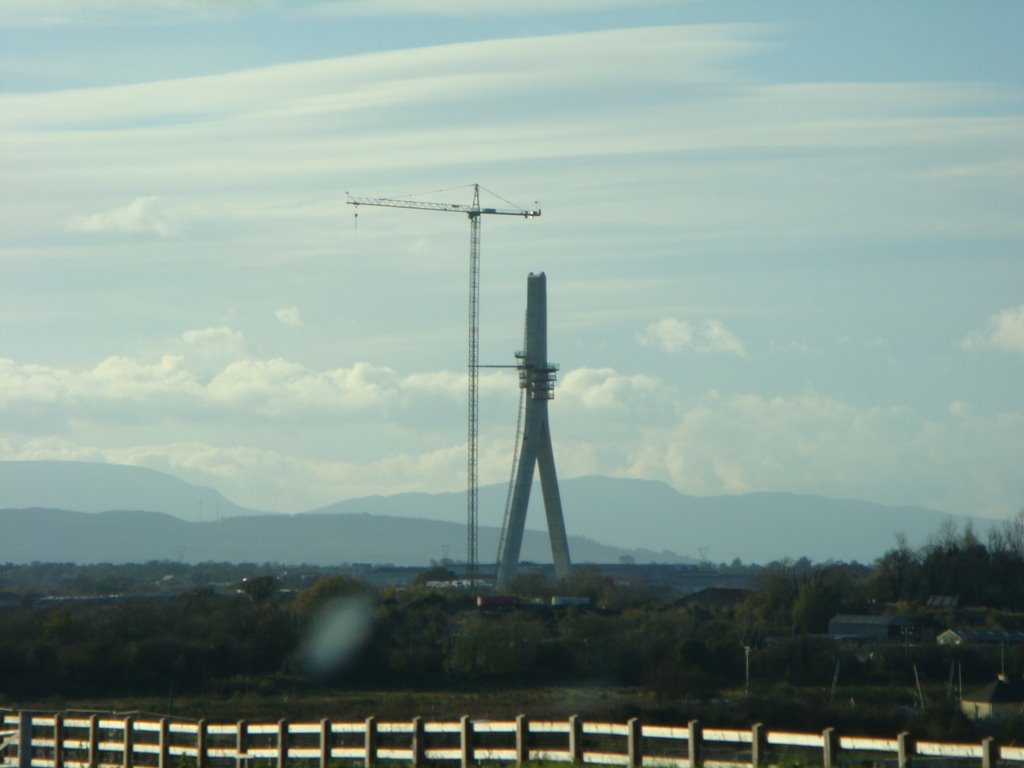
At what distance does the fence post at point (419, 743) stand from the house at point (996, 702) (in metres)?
18.3

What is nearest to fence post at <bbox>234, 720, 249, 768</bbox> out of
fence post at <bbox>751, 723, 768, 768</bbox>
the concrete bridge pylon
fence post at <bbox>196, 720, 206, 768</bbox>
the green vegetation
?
fence post at <bbox>196, 720, 206, 768</bbox>

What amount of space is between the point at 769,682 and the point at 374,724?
26.7 meters

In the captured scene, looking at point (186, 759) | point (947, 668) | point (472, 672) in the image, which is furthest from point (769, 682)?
point (186, 759)

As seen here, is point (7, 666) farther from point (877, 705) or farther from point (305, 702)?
point (877, 705)

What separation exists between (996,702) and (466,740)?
68.3 ft

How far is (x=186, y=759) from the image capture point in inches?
580

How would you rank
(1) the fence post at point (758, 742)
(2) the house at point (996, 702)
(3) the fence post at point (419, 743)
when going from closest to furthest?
(1) the fence post at point (758, 742), (3) the fence post at point (419, 743), (2) the house at point (996, 702)

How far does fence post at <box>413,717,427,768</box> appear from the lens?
13.5m

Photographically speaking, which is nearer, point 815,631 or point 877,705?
point 877,705

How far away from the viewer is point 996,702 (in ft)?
102

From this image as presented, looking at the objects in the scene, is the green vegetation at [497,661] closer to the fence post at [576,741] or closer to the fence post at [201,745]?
the fence post at [201,745]

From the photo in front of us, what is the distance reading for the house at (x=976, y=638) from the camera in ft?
145

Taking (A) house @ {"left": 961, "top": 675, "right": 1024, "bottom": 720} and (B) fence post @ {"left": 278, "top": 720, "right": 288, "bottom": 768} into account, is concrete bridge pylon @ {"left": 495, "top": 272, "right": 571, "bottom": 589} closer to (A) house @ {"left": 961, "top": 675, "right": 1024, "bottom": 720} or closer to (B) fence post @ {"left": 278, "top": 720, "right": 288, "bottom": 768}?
(A) house @ {"left": 961, "top": 675, "right": 1024, "bottom": 720}

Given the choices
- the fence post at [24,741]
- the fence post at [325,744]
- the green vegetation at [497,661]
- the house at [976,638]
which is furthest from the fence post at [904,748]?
the house at [976,638]
